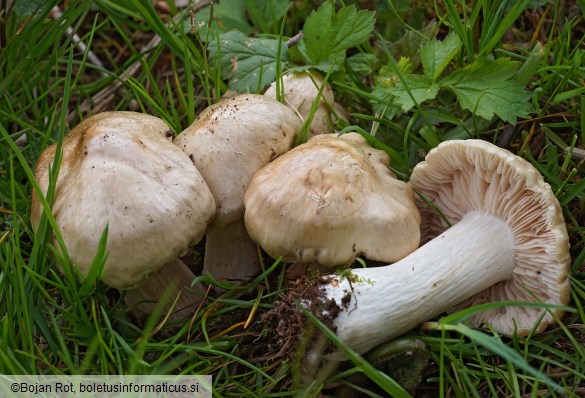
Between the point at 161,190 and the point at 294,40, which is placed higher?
the point at 161,190

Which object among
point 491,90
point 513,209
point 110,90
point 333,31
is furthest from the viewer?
point 110,90

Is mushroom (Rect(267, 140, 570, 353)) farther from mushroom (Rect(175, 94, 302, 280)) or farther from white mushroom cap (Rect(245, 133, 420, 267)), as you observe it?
mushroom (Rect(175, 94, 302, 280))

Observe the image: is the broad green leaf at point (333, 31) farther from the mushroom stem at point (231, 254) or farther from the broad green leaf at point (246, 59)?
the mushroom stem at point (231, 254)

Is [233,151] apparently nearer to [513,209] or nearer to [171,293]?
[171,293]

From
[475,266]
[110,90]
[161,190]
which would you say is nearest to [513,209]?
[475,266]

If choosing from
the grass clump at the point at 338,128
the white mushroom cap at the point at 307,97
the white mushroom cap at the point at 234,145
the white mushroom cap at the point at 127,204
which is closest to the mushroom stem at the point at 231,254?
the grass clump at the point at 338,128

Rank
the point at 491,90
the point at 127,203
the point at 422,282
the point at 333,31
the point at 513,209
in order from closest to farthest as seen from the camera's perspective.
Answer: the point at 127,203, the point at 422,282, the point at 513,209, the point at 491,90, the point at 333,31

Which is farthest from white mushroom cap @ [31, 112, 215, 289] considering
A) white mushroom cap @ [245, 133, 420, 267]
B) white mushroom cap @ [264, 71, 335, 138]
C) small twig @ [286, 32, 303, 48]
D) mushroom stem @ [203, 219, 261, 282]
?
small twig @ [286, 32, 303, 48]
